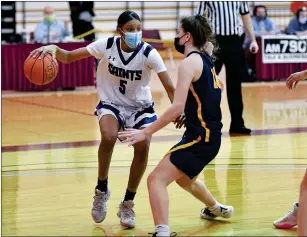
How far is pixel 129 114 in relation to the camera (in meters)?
6.07

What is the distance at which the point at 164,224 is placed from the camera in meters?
5.25

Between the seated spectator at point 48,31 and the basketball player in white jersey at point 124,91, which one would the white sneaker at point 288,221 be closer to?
the basketball player in white jersey at point 124,91

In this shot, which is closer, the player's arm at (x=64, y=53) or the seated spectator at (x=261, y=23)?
the player's arm at (x=64, y=53)

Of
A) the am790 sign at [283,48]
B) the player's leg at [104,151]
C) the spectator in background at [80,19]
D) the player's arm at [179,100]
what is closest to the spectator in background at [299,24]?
the am790 sign at [283,48]

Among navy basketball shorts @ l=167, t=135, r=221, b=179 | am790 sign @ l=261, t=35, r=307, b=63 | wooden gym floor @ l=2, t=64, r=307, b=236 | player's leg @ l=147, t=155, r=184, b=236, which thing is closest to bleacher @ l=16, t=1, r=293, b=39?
am790 sign @ l=261, t=35, r=307, b=63

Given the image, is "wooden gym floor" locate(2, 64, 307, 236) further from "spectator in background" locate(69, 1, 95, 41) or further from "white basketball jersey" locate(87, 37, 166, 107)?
"spectator in background" locate(69, 1, 95, 41)

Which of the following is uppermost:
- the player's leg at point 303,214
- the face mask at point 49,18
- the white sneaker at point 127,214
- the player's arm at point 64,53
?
the player's arm at point 64,53

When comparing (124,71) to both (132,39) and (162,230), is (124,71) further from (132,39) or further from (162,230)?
(162,230)

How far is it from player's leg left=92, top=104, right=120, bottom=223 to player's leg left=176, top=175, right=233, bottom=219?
63 centimetres

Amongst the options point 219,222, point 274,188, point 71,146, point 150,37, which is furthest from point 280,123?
point 150,37

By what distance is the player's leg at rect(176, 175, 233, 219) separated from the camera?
574cm

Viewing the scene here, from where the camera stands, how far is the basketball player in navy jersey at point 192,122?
5.28 m

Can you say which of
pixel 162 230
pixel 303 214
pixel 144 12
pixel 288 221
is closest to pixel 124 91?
pixel 162 230

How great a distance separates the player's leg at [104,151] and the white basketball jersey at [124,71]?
159 millimetres
